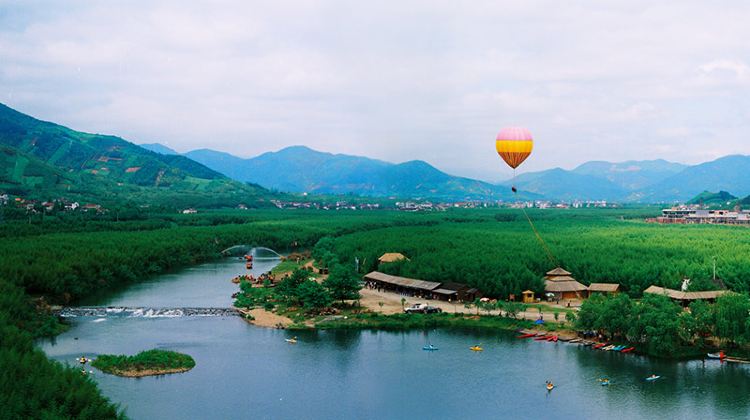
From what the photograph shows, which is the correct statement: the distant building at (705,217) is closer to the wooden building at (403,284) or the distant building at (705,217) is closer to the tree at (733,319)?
the wooden building at (403,284)

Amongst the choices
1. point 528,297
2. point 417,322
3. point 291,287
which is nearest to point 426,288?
point 528,297

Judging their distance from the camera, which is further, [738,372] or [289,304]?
[289,304]

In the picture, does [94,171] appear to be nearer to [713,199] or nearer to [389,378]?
[713,199]

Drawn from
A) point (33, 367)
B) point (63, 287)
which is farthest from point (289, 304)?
point (33, 367)

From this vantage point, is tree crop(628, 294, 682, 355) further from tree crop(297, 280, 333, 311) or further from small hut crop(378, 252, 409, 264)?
small hut crop(378, 252, 409, 264)

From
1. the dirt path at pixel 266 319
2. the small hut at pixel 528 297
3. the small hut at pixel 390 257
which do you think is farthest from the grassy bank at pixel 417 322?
the small hut at pixel 390 257

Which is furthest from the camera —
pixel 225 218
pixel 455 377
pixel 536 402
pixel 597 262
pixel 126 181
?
pixel 126 181

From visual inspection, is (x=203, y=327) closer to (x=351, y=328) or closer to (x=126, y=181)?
(x=351, y=328)
